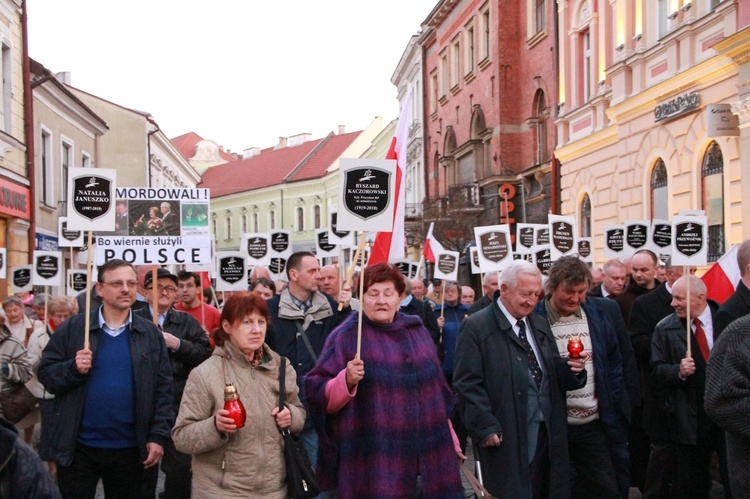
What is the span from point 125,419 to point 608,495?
3.02m

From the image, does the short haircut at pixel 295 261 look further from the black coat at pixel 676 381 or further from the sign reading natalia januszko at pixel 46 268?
the sign reading natalia januszko at pixel 46 268

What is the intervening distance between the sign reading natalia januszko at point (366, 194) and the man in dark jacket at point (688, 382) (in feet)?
7.73

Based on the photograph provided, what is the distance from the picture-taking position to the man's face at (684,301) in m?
7.24

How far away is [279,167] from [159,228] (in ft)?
238

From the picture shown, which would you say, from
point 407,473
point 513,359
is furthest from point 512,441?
point 407,473

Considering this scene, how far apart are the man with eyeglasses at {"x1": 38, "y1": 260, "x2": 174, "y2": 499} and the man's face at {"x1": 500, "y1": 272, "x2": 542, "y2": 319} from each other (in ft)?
7.03

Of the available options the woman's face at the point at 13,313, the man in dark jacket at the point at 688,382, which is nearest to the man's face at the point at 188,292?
the woman's face at the point at 13,313

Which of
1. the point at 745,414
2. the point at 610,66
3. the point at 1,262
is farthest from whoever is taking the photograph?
the point at 610,66

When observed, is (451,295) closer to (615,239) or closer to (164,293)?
(615,239)

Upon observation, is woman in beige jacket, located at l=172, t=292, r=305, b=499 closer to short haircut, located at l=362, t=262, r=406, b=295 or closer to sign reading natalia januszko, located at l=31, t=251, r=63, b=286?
short haircut, located at l=362, t=262, r=406, b=295

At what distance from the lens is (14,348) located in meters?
7.95

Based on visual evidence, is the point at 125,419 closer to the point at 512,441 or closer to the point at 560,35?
the point at 512,441

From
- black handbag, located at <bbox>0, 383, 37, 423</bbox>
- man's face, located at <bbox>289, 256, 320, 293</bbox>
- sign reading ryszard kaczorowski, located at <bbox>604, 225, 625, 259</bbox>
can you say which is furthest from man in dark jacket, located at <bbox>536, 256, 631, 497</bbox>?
sign reading ryszard kaczorowski, located at <bbox>604, 225, 625, 259</bbox>

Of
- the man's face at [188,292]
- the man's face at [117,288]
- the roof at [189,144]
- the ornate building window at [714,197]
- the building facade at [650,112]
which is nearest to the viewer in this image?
the man's face at [117,288]
